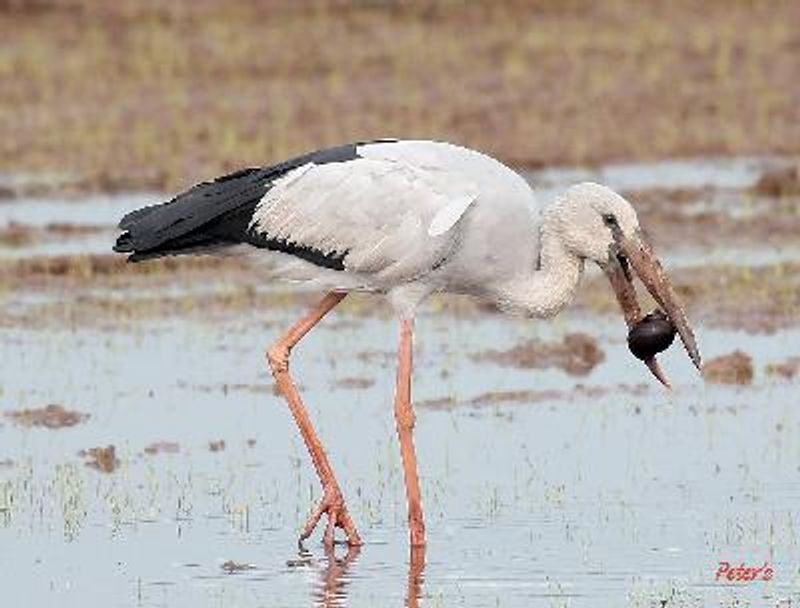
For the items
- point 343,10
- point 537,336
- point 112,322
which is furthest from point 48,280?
point 343,10

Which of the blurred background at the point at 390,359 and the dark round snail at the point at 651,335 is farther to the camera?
the dark round snail at the point at 651,335

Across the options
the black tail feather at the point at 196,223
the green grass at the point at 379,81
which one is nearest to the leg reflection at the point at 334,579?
the black tail feather at the point at 196,223

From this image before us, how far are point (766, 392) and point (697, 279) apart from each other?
303 centimetres

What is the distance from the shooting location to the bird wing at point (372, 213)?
9.36 m

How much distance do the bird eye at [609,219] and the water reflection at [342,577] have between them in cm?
131

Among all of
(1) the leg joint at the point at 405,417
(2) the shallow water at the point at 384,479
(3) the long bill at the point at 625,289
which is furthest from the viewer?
(1) the leg joint at the point at 405,417

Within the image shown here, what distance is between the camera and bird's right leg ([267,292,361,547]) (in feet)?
31.0

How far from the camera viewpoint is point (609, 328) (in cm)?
1384

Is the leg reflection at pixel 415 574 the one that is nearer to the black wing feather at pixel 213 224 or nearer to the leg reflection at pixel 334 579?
the leg reflection at pixel 334 579

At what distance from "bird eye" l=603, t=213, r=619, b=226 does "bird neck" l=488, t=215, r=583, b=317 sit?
0.57ft

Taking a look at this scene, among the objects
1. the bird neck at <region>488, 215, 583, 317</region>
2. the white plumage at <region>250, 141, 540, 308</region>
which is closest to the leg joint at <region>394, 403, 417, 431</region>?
the white plumage at <region>250, 141, 540, 308</region>

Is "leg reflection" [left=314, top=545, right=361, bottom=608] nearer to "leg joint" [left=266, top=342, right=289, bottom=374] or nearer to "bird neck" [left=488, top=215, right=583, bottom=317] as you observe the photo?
"leg joint" [left=266, top=342, right=289, bottom=374]

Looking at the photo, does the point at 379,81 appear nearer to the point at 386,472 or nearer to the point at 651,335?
the point at 386,472

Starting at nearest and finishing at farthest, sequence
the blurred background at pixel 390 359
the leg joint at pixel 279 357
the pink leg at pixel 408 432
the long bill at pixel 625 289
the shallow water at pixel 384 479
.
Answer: the shallow water at pixel 384 479 < the blurred background at pixel 390 359 < the pink leg at pixel 408 432 < the long bill at pixel 625 289 < the leg joint at pixel 279 357
